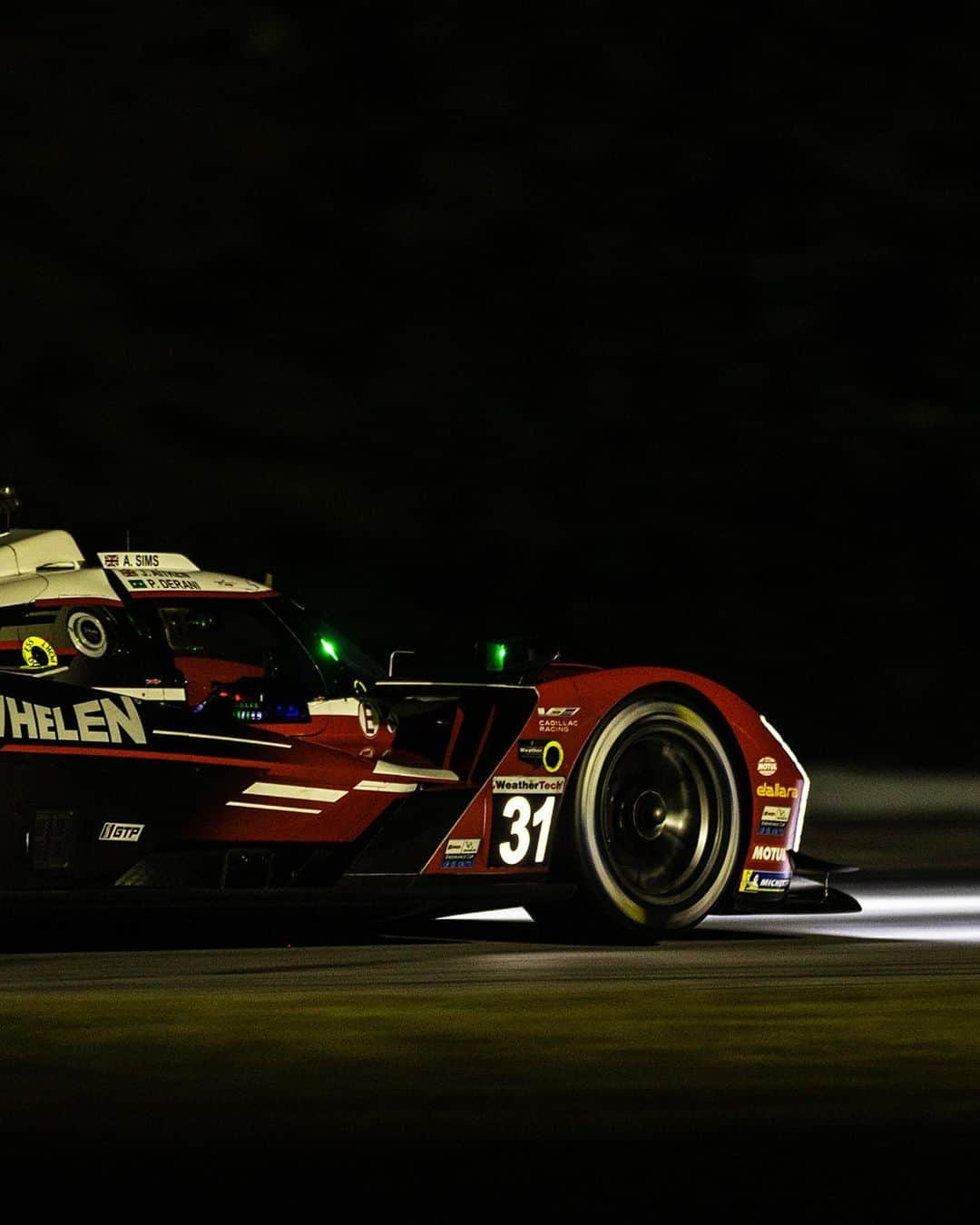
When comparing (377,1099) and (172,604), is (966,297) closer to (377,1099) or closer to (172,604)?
(172,604)

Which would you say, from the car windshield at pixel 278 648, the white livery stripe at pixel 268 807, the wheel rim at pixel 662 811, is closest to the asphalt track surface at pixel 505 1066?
the wheel rim at pixel 662 811

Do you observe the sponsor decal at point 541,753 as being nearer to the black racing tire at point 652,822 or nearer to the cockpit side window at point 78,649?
the black racing tire at point 652,822

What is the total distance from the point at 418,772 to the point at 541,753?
0.50 metres

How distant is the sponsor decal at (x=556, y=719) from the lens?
1067 centimetres

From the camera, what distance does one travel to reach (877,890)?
13258 mm

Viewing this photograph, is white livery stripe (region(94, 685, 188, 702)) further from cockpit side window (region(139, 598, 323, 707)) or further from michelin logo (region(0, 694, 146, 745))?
cockpit side window (region(139, 598, 323, 707))

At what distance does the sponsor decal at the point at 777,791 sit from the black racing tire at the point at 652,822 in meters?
0.12

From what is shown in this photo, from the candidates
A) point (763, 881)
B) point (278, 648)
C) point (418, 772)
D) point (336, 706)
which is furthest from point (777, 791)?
point (278, 648)

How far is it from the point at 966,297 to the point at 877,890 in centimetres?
1569

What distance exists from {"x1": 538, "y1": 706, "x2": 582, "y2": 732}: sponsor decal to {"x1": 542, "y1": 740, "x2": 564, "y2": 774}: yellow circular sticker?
60 millimetres

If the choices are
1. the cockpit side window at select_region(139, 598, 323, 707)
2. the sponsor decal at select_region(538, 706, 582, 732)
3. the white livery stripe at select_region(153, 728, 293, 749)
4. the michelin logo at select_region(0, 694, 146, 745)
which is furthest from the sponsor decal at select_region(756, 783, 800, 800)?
the michelin logo at select_region(0, 694, 146, 745)

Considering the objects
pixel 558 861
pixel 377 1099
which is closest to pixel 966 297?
pixel 558 861

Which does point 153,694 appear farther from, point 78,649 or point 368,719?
point 368,719

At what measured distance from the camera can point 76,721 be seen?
9.62 m
